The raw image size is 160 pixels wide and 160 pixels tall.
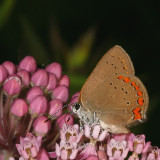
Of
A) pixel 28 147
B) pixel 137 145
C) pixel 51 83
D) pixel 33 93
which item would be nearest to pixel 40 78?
pixel 51 83

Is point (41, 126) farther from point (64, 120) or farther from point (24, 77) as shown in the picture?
point (24, 77)

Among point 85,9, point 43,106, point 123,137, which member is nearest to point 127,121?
point 123,137

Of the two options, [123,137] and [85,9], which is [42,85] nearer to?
[123,137]

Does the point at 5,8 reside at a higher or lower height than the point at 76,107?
higher

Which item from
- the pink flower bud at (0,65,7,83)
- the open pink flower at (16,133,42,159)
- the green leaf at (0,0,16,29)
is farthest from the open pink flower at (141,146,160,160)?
the green leaf at (0,0,16,29)

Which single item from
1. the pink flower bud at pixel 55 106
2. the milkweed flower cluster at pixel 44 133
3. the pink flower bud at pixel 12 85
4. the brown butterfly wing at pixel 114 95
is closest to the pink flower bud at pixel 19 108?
the milkweed flower cluster at pixel 44 133

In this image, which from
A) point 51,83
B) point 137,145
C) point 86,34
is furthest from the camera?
point 86,34
